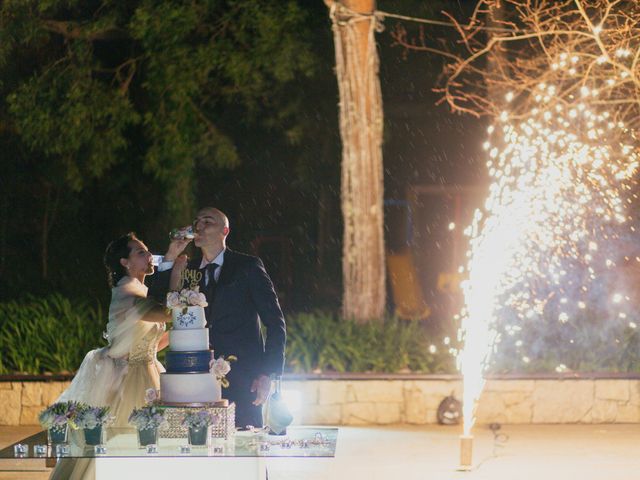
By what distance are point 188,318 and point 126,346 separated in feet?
4.24

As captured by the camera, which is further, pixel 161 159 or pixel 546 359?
pixel 161 159

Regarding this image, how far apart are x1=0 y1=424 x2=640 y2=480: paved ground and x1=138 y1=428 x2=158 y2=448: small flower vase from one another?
360 cm

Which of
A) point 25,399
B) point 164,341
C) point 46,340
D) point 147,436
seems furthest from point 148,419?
point 46,340

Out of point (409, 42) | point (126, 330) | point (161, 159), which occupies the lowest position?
point (126, 330)

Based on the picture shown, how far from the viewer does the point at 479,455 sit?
12.0 metres

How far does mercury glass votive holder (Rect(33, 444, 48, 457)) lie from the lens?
287 inches

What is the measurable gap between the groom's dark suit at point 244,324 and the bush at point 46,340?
639cm

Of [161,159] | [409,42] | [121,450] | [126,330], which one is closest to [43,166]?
[161,159]

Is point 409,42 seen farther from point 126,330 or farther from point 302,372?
point 126,330

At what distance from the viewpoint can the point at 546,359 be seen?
599 inches

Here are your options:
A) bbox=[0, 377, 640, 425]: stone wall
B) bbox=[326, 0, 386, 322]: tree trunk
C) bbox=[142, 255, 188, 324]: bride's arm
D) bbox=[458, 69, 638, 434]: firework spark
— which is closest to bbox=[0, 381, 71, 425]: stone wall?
bbox=[0, 377, 640, 425]: stone wall

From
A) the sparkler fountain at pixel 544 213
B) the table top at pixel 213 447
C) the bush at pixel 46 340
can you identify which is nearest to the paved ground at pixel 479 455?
the sparkler fountain at pixel 544 213

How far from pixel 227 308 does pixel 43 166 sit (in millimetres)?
15859

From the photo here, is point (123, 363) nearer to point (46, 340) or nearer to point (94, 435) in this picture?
point (94, 435)
